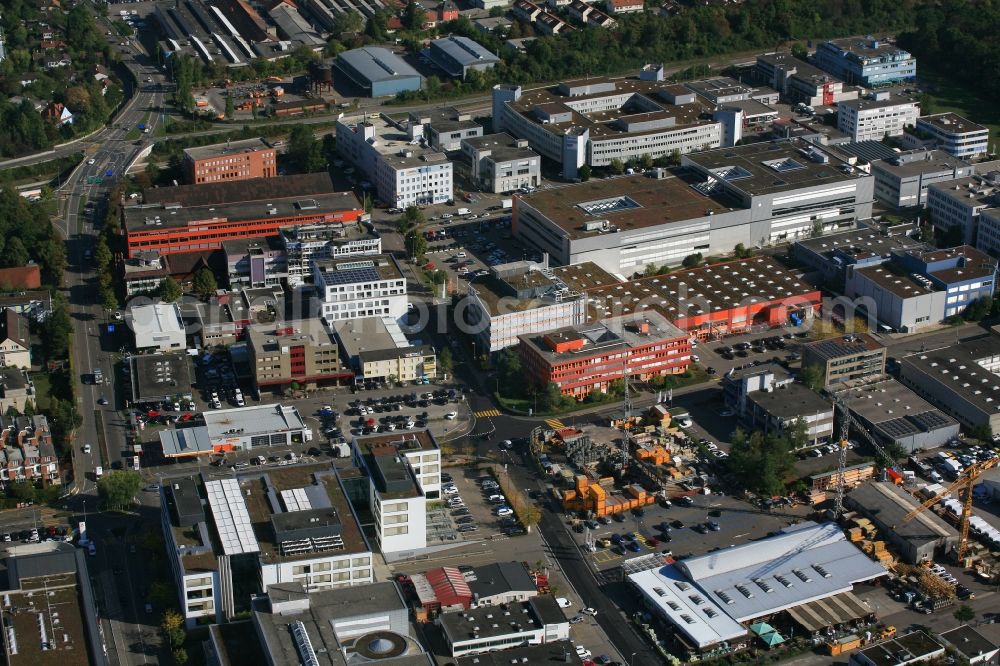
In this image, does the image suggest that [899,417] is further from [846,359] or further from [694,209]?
[694,209]

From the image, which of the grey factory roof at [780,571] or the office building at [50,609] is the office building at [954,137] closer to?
the grey factory roof at [780,571]

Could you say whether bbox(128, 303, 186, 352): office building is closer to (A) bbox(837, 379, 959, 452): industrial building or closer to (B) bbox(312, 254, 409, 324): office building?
(B) bbox(312, 254, 409, 324): office building

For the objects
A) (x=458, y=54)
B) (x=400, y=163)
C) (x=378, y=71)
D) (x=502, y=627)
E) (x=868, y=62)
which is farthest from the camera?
(x=458, y=54)

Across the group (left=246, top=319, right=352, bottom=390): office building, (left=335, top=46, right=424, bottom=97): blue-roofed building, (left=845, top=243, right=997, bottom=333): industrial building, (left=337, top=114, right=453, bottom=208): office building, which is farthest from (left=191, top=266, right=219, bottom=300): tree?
(left=845, top=243, right=997, bottom=333): industrial building

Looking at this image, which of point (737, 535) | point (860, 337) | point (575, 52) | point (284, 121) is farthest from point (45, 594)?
point (575, 52)

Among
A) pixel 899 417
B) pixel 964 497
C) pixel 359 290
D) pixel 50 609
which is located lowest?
pixel 964 497

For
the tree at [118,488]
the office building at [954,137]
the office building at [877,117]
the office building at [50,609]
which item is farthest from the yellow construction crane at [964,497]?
the office building at [877,117]

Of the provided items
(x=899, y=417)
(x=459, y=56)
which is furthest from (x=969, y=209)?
(x=459, y=56)
